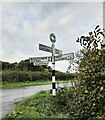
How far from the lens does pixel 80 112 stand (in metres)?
8.41

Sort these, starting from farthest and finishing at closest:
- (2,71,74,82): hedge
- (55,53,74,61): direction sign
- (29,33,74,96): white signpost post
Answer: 1. (2,71,74,82): hedge
2. (29,33,74,96): white signpost post
3. (55,53,74,61): direction sign

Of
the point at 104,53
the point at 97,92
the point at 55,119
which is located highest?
the point at 104,53

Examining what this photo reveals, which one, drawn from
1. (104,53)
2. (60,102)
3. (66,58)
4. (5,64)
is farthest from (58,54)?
(5,64)

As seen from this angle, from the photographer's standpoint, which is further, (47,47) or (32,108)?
(47,47)

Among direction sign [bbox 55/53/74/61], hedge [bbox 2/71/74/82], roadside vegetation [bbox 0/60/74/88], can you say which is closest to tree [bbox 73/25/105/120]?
direction sign [bbox 55/53/74/61]

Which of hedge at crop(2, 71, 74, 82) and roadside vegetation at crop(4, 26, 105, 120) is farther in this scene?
hedge at crop(2, 71, 74, 82)

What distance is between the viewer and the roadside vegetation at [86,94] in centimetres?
774

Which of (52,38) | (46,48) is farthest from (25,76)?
(46,48)

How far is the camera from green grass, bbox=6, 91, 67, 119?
879cm

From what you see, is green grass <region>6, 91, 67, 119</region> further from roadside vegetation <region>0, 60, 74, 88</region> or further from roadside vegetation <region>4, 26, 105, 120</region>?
roadside vegetation <region>0, 60, 74, 88</region>

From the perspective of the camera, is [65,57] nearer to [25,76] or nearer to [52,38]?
[52,38]

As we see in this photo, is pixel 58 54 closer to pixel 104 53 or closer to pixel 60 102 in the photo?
pixel 60 102

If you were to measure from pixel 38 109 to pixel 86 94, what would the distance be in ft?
5.83

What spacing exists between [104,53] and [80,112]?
1.42m
